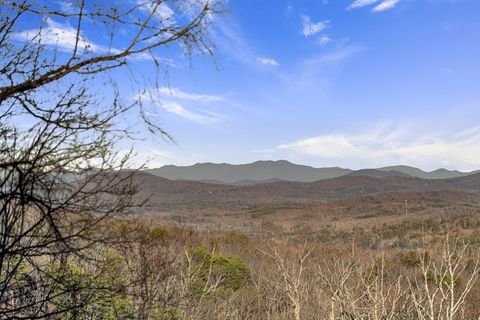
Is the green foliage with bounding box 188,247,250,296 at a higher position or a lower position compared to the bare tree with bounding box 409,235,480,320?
lower

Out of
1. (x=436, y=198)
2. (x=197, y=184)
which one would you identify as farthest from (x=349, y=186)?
(x=436, y=198)

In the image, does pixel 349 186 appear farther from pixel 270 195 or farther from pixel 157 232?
pixel 157 232

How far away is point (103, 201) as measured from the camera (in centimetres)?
357

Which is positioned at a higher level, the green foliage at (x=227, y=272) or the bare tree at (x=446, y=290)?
the bare tree at (x=446, y=290)

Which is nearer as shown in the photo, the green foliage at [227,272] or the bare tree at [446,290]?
the bare tree at [446,290]

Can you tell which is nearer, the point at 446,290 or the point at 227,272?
the point at 446,290

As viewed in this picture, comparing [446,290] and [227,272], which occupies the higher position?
[446,290]

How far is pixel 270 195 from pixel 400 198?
37.5 meters

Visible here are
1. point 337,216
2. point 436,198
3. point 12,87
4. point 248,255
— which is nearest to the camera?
point 12,87

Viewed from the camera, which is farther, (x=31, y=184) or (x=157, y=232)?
(x=157, y=232)

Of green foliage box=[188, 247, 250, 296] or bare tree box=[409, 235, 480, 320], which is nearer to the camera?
bare tree box=[409, 235, 480, 320]

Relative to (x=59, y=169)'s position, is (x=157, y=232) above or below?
below

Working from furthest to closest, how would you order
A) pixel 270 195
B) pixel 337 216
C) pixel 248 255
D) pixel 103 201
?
pixel 270 195, pixel 337 216, pixel 248 255, pixel 103 201

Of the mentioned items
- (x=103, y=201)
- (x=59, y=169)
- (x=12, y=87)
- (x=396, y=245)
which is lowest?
(x=396, y=245)
